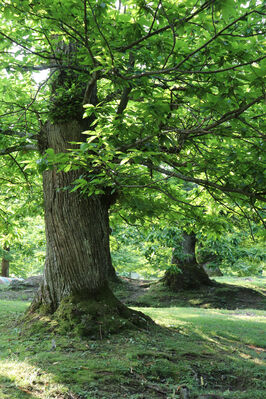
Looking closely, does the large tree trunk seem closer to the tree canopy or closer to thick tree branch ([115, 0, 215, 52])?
the tree canopy

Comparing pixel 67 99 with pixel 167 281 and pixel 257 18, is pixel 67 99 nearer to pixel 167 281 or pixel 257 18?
pixel 257 18

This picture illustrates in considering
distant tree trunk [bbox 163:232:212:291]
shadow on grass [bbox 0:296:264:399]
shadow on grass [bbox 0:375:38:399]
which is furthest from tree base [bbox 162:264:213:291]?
shadow on grass [bbox 0:375:38:399]

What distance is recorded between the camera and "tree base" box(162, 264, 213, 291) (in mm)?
15075

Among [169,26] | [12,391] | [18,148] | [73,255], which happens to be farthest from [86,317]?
[169,26]

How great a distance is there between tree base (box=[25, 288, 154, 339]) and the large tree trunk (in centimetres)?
2

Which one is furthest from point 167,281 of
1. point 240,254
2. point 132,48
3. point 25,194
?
point 132,48

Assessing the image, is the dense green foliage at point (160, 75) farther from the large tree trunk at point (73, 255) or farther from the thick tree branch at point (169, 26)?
the large tree trunk at point (73, 255)

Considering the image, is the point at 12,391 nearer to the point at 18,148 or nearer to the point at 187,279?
the point at 18,148

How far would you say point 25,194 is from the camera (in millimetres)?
8977

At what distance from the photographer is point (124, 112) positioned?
14.5ft

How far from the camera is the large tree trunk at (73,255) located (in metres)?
5.57

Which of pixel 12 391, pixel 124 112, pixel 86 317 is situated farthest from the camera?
pixel 86 317

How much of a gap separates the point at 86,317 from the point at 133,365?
1.38m

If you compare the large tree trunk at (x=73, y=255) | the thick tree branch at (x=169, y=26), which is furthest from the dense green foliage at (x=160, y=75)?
the large tree trunk at (x=73, y=255)
